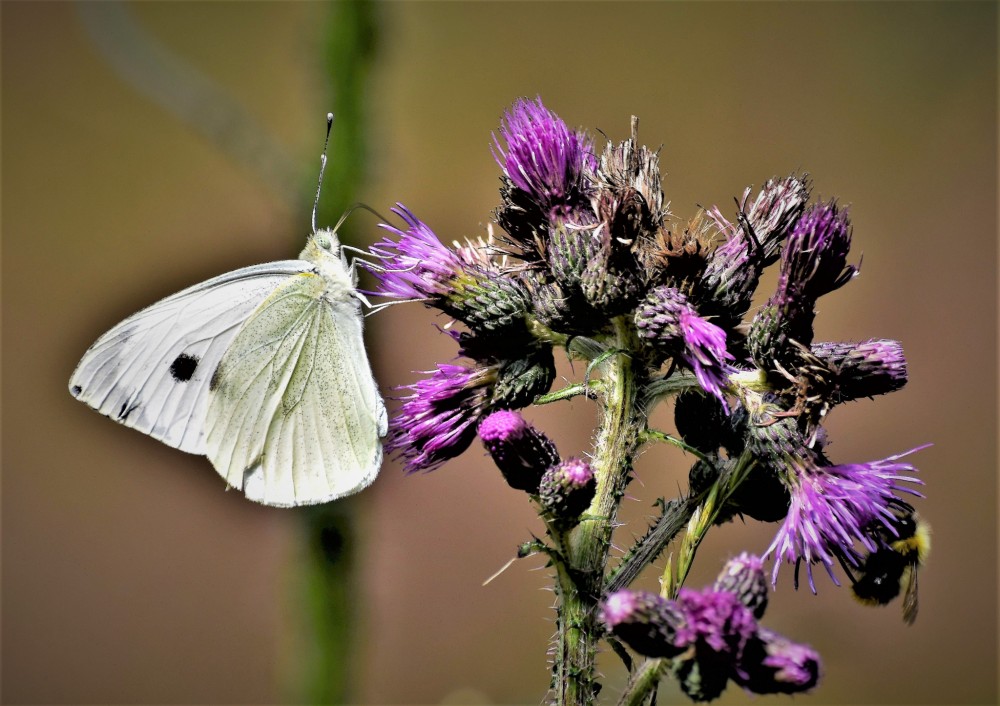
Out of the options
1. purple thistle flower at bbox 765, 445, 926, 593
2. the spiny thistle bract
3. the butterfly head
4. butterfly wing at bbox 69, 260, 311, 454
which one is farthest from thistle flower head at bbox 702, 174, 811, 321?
butterfly wing at bbox 69, 260, 311, 454

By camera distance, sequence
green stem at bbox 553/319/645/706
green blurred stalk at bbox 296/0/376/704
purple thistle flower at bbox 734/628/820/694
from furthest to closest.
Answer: green blurred stalk at bbox 296/0/376/704 < green stem at bbox 553/319/645/706 < purple thistle flower at bbox 734/628/820/694

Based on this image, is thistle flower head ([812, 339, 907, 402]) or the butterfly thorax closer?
thistle flower head ([812, 339, 907, 402])

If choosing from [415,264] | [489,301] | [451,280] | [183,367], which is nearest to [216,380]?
[183,367]

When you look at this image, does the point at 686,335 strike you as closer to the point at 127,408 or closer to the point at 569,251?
the point at 569,251

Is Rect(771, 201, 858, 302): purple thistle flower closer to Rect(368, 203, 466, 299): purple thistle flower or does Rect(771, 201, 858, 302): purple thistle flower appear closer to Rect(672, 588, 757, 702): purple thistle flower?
Rect(672, 588, 757, 702): purple thistle flower

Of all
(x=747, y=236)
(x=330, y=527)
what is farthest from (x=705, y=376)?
(x=330, y=527)

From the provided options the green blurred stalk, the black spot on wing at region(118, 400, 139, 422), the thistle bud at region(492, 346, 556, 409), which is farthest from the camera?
the green blurred stalk

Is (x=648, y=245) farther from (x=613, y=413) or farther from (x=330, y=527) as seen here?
(x=330, y=527)
